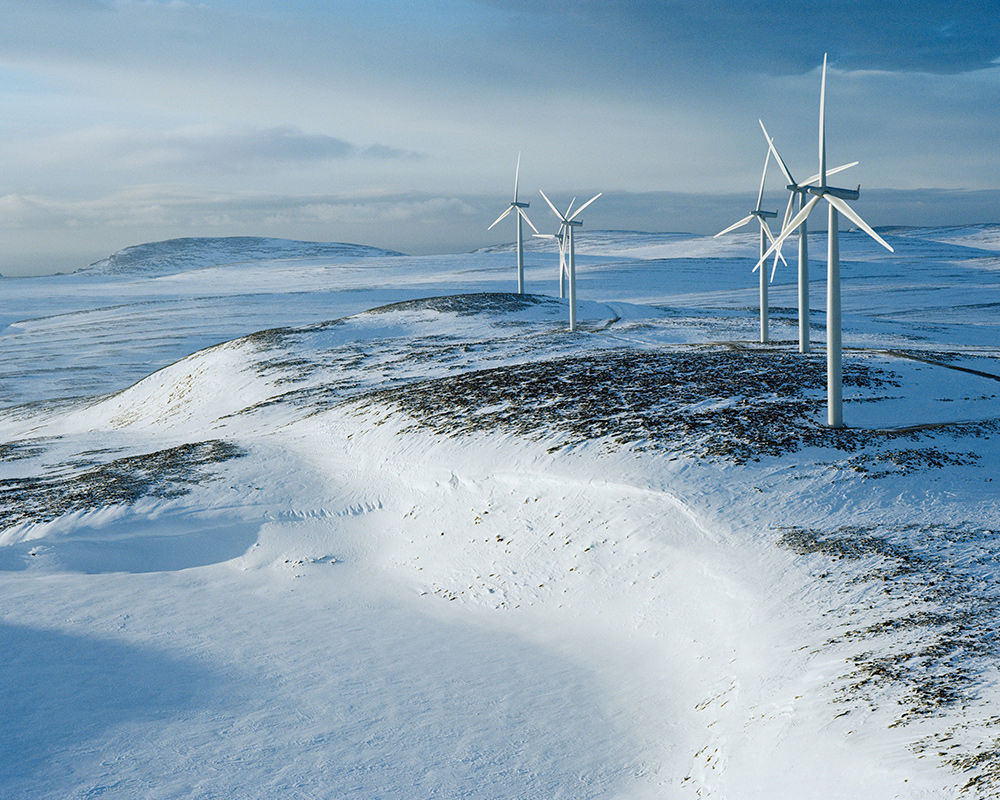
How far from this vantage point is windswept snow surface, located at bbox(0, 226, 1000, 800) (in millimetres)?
10594

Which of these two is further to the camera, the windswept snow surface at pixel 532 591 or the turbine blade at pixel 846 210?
the turbine blade at pixel 846 210

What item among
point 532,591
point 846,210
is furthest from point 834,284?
point 532,591

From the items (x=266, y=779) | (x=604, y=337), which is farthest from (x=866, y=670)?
(x=604, y=337)

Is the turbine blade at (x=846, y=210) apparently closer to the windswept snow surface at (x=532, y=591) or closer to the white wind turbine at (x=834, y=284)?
the white wind turbine at (x=834, y=284)

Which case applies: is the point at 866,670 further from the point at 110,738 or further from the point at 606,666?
the point at 110,738

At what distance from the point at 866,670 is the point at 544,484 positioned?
9351 mm

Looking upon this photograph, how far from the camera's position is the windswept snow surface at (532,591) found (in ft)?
34.8

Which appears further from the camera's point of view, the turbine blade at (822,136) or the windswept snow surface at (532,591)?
the turbine blade at (822,136)

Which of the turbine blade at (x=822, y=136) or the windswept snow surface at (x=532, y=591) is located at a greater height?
the turbine blade at (x=822, y=136)

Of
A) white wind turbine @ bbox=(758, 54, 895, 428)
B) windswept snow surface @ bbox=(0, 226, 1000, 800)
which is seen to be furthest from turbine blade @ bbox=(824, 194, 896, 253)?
windswept snow surface @ bbox=(0, 226, 1000, 800)

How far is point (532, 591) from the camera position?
1638 cm

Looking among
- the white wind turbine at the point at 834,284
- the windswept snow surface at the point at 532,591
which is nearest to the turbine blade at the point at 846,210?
the white wind turbine at the point at 834,284

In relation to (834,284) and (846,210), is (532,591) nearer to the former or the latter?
(834,284)

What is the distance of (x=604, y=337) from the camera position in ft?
147
